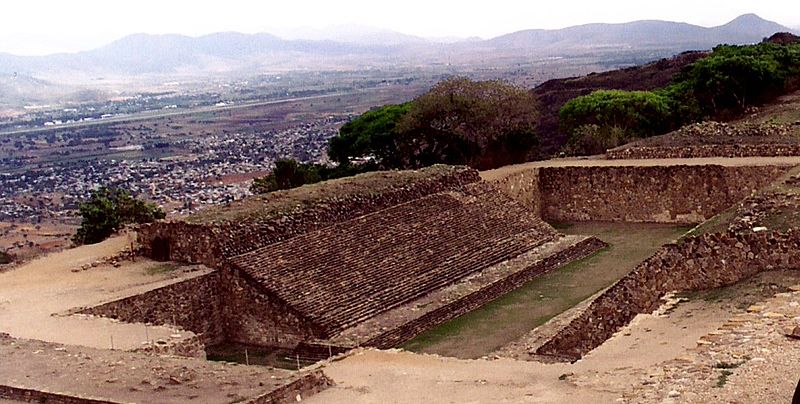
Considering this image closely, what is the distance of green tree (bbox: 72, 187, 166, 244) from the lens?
23.8 m

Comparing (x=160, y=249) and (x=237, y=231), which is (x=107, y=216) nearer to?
(x=160, y=249)

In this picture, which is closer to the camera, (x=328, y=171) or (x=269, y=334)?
(x=269, y=334)

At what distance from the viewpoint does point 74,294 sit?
16.2m

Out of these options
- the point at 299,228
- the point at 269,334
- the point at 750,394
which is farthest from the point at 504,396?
the point at 299,228

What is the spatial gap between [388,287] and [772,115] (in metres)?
22.9

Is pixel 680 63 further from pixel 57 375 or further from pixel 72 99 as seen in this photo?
pixel 72 99

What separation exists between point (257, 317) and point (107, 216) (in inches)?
337

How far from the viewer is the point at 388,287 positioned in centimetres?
1797

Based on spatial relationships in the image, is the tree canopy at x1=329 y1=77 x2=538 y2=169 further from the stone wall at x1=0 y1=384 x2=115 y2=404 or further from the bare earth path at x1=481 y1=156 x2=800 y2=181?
the stone wall at x1=0 y1=384 x2=115 y2=404

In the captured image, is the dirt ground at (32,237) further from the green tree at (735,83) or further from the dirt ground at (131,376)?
the green tree at (735,83)

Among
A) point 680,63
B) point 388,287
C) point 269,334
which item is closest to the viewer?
point 269,334

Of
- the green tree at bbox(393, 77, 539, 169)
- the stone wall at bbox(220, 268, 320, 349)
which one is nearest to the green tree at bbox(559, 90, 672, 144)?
the green tree at bbox(393, 77, 539, 169)

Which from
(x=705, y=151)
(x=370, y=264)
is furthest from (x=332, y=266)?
(x=705, y=151)

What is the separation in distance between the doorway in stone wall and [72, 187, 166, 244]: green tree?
538 cm
